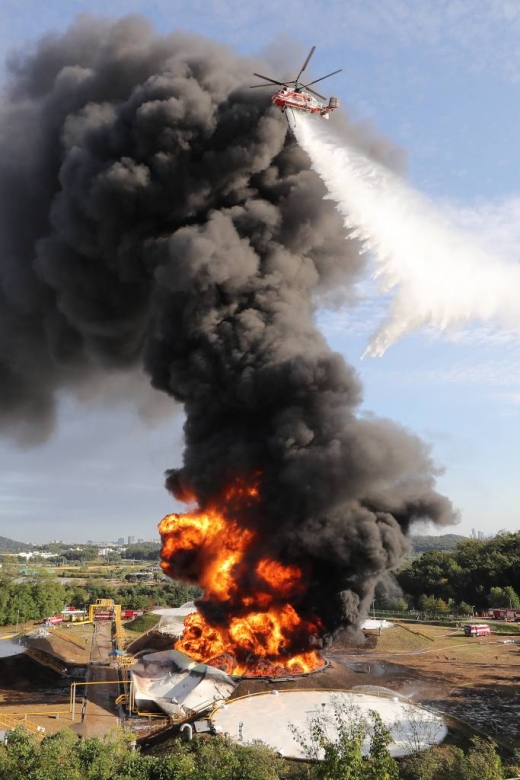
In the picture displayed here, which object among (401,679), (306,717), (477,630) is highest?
(477,630)

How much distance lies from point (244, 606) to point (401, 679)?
14.2 metres

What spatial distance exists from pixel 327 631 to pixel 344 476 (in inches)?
439

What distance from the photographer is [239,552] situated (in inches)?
1715

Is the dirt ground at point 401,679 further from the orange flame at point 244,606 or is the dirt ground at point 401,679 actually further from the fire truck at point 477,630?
the orange flame at point 244,606

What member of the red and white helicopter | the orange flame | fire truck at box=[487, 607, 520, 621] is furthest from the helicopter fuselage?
fire truck at box=[487, 607, 520, 621]

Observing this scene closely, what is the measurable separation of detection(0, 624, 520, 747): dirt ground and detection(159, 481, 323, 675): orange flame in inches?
106

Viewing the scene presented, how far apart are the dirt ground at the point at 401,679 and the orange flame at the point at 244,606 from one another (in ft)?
Result: 8.82

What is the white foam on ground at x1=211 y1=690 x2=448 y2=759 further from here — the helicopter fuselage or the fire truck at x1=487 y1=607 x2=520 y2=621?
the fire truck at x1=487 y1=607 x2=520 y2=621

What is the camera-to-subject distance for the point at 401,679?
151 ft

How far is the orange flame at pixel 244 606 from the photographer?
4100 centimetres

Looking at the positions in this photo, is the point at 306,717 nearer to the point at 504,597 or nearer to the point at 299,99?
the point at 299,99

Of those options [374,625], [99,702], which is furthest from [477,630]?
[99,702]

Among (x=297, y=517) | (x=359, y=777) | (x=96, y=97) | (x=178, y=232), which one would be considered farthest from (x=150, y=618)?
(x=359, y=777)

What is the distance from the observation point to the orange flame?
41.0m
